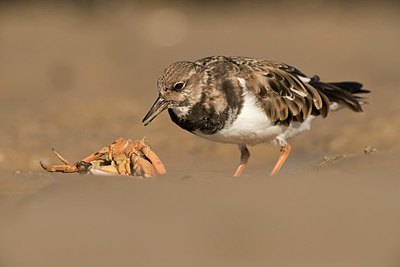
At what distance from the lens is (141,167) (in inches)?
237

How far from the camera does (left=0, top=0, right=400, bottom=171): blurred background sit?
10.3 meters

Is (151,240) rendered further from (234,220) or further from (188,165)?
(188,165)

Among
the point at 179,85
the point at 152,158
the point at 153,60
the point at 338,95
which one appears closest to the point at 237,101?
the point at 179,85

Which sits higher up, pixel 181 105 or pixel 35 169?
pixel 181 105

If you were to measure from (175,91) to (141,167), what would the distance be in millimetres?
900

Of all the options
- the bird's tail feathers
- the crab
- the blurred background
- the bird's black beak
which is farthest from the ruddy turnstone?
the blurred background

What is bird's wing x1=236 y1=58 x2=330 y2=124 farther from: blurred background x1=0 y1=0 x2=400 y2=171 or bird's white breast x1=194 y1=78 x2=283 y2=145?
blurred background x1=0 y1=0 x2=400 y2=171

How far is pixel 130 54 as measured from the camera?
17578mm

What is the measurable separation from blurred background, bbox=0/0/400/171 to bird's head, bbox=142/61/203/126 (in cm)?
362

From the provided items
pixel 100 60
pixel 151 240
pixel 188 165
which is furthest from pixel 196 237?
pixel 100 60

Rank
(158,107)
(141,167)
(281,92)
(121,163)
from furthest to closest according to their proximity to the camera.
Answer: (281,92) < (158,107) < (121,163) < (141,167)

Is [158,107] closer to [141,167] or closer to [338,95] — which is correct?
[141,167]

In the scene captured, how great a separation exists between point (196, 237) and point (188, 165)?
218 inches

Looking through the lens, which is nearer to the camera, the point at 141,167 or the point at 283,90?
the point at 141,167
